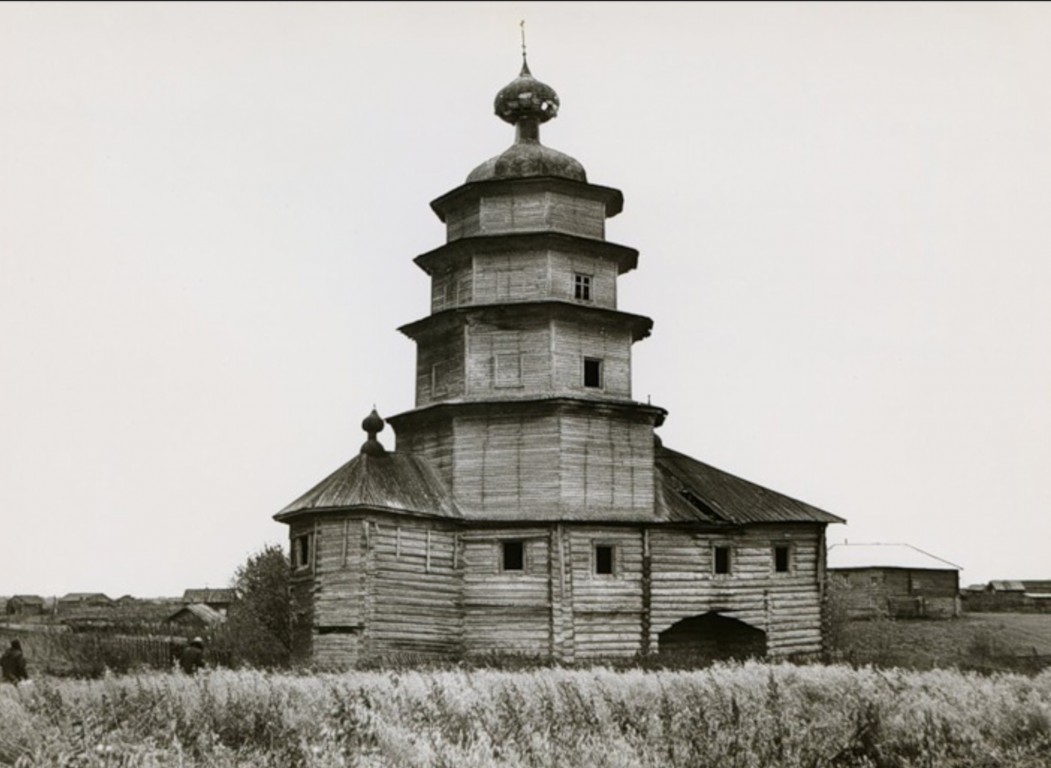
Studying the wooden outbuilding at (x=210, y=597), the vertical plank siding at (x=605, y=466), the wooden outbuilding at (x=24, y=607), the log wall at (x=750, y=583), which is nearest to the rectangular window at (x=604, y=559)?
the vertical plank siding at (x=605, y=466)

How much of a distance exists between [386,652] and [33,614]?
58430 mm

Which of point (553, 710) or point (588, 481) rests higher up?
point (588, 481)

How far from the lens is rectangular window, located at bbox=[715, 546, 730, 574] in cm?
3200

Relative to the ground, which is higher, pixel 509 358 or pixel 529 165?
pixel 529 165

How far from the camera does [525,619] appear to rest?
29.2 metres

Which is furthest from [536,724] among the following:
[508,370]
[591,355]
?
[591,355]

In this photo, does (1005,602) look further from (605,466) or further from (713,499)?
(605,466)

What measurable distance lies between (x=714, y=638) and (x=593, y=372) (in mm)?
8270

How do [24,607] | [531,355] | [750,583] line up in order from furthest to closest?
[24,607]
[750,583]
[531,355]

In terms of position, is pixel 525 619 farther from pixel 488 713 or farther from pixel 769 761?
pixel 769 761

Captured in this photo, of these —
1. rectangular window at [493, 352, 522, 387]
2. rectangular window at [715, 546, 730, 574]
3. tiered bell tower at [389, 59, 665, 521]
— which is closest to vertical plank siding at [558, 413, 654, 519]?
tiered bell tower at [389, 59, 665, 521]

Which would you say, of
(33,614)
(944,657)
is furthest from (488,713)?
(33,614)

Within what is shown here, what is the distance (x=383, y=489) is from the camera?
28.7 meters

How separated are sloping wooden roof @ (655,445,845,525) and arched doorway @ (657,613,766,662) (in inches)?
112
